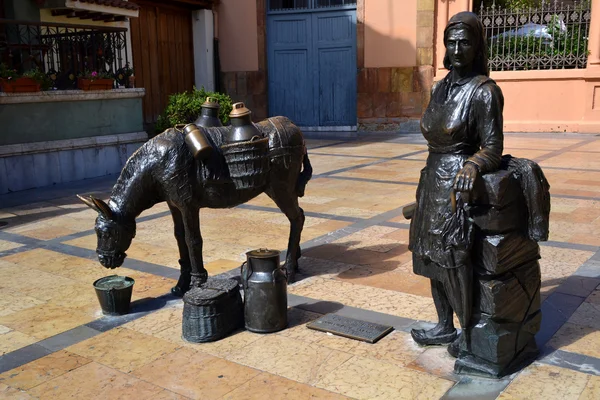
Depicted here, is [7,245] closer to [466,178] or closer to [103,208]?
[103,208]

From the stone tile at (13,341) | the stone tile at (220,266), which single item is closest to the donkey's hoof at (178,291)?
the stone tile at (220,266)

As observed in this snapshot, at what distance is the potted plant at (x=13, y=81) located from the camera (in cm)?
934

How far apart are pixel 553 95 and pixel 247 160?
12.0 meters

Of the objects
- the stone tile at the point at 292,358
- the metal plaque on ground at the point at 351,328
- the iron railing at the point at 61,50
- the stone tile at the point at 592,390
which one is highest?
the iron railing at the point at 61,50

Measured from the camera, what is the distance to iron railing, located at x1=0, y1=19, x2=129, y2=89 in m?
10.1

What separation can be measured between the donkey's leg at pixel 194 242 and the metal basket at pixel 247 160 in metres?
0.39

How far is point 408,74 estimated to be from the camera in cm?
1562

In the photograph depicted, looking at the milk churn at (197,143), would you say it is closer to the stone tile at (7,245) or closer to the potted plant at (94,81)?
the stone tile at (7,245)

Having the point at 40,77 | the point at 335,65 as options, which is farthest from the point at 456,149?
the point at 335,65

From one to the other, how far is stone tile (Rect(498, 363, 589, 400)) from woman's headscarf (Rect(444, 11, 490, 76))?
1683mm

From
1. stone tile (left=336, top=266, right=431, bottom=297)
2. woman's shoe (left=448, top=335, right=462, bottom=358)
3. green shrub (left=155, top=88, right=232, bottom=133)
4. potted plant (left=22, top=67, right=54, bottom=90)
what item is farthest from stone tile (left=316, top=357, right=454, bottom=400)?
green shrub (left=155, top=88, right=232, bottom=133)

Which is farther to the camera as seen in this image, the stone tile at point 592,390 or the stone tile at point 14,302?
the stone tile at point 14,302

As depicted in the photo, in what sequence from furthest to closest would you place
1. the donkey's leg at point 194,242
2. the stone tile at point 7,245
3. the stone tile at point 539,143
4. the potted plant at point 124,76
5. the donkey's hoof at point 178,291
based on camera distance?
the stone tile at point 539,143
the potted plant at point 124,76
the stone tile at point 7,245
the donkey's hoof at point 178,291
the donkey's leg at point 194,242

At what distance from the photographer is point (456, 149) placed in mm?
3414
